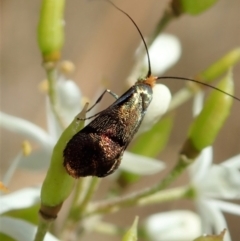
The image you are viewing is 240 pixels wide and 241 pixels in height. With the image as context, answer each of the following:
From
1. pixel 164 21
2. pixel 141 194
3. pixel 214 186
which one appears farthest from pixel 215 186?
pixel 164 21

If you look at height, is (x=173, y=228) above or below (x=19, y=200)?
above

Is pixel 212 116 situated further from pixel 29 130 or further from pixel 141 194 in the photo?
pixel 29 130

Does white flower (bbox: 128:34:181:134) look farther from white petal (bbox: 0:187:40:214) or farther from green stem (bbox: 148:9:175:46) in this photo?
white petal (bbox: 0:187:40:214)

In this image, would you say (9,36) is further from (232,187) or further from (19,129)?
(232,187)

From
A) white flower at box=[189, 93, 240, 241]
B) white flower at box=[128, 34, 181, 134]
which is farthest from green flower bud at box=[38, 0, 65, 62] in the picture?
white flower at box=[189, 93, 240, 241]

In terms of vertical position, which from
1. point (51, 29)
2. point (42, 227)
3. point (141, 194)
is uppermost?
point (51, 29)

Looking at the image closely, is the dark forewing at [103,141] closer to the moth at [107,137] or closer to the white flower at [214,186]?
the moth at [107,137]

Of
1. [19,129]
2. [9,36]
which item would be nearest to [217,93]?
[19,129]

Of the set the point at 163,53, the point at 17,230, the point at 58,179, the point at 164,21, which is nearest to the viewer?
the point at 58,179
